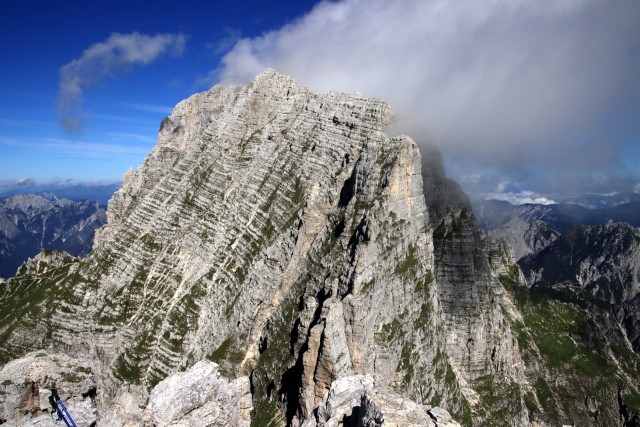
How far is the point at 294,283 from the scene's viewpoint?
85.8m

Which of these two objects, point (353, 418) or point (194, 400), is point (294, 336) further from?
point (353, 418)

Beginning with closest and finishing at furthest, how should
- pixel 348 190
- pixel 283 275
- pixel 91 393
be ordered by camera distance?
pixel 91 393
pixel 283 275
pixel 348 190

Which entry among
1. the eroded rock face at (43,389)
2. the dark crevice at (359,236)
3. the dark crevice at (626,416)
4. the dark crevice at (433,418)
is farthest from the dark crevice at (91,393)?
the dark crevice at (626,416)

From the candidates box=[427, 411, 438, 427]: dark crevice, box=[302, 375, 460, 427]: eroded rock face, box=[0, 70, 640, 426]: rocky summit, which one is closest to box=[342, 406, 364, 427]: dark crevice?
box=[302, 375, 460, 427]: eroded rock face

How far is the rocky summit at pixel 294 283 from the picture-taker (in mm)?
77000

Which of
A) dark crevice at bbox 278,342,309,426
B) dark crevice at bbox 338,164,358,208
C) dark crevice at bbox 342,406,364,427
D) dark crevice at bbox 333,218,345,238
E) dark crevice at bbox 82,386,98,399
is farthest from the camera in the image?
dark crevice at bbox 338,164,358,208

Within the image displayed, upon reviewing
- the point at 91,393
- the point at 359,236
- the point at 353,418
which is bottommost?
the point at 353,418

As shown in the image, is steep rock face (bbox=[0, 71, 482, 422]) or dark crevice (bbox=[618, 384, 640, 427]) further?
dark crevice (bbox=[618, 384, 640, 427])

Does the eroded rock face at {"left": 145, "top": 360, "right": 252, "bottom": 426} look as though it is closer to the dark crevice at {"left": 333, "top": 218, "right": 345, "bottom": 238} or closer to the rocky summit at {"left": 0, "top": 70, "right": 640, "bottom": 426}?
the rocky summit at {"left": 0, "top": 70, "right": 640, "bottom": 426}

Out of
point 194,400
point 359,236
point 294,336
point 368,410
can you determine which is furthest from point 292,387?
point 368,410

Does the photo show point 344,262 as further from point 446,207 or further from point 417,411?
point 417,411

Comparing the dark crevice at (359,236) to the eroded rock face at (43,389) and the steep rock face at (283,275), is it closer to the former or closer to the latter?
the steep rock face at (283,275)

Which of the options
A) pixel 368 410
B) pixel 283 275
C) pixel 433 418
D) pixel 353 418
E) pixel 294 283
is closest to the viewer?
pixel 433 418

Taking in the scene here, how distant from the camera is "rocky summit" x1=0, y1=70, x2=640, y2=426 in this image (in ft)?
253
